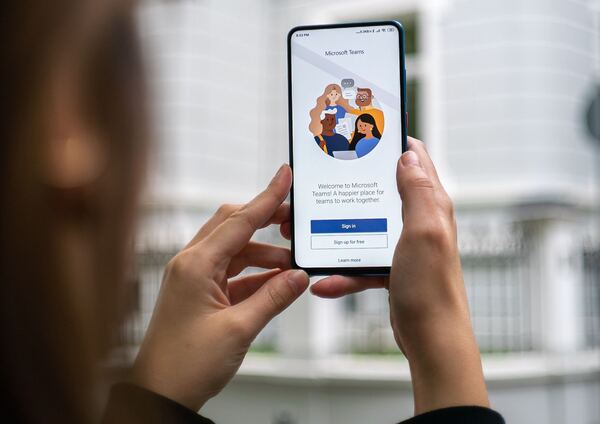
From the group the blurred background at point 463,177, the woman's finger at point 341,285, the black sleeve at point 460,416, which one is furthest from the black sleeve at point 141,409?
the blurred background at point 463,177

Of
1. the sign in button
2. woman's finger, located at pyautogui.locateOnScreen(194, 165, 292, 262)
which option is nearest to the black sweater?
woman's finger, located at pyautogui.locateOnScreen(194, 165, 292, 262)

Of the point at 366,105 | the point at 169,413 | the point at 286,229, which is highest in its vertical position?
the point at 366,105

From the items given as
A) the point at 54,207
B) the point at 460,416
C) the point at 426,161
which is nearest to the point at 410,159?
the point at 426,161

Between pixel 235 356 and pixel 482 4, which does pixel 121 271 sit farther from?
pixel 482 4

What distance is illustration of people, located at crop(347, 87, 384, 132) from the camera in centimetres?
63

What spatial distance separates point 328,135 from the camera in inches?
25.8

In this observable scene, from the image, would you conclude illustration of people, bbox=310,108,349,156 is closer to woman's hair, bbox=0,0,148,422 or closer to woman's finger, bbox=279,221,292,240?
woman's finger, bbox=279,221,292,240

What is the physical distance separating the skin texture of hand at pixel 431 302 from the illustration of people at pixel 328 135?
11cm

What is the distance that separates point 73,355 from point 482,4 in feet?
9.56

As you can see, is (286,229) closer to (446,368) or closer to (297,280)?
(297,280)

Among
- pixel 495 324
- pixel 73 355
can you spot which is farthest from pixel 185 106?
pixel 73 355

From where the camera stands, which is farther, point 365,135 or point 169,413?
point 365,135

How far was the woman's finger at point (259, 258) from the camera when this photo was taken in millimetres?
627

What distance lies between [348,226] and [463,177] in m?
2.37
